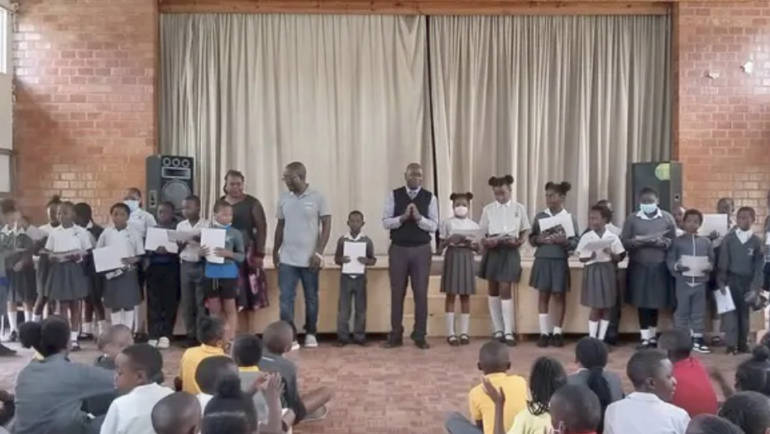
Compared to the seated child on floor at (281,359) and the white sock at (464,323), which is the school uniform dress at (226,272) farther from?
the seated child on floor at (281,359)

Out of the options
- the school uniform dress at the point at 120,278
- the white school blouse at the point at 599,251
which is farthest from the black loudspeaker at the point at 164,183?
the white school blouse at the point at 599,251

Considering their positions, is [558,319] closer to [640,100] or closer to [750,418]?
[640,100]

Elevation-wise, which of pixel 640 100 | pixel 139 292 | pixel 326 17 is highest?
pixel 326 17

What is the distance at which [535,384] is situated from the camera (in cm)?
304

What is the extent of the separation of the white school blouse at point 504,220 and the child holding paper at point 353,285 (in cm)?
108

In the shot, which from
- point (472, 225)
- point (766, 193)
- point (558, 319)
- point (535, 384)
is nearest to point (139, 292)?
point (472, 225)

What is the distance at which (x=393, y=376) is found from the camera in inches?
241

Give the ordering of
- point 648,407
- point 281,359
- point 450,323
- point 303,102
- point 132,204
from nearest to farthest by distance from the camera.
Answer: point 648,407
point 281,359
point 450,323
point 132,204
point 303,102

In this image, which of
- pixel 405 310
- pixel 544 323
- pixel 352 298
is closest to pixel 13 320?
pixel 352 298

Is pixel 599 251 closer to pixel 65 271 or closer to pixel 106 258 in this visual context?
pixel 106 258

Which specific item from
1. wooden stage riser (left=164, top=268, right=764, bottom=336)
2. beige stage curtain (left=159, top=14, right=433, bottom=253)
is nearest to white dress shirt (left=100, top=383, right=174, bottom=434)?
wooden stage riser (left=164, top=268, right=764, bottom=336)

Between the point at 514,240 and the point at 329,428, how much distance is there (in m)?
3.17

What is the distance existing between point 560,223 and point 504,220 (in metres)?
0.50

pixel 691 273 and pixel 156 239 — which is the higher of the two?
pixel 156 239
